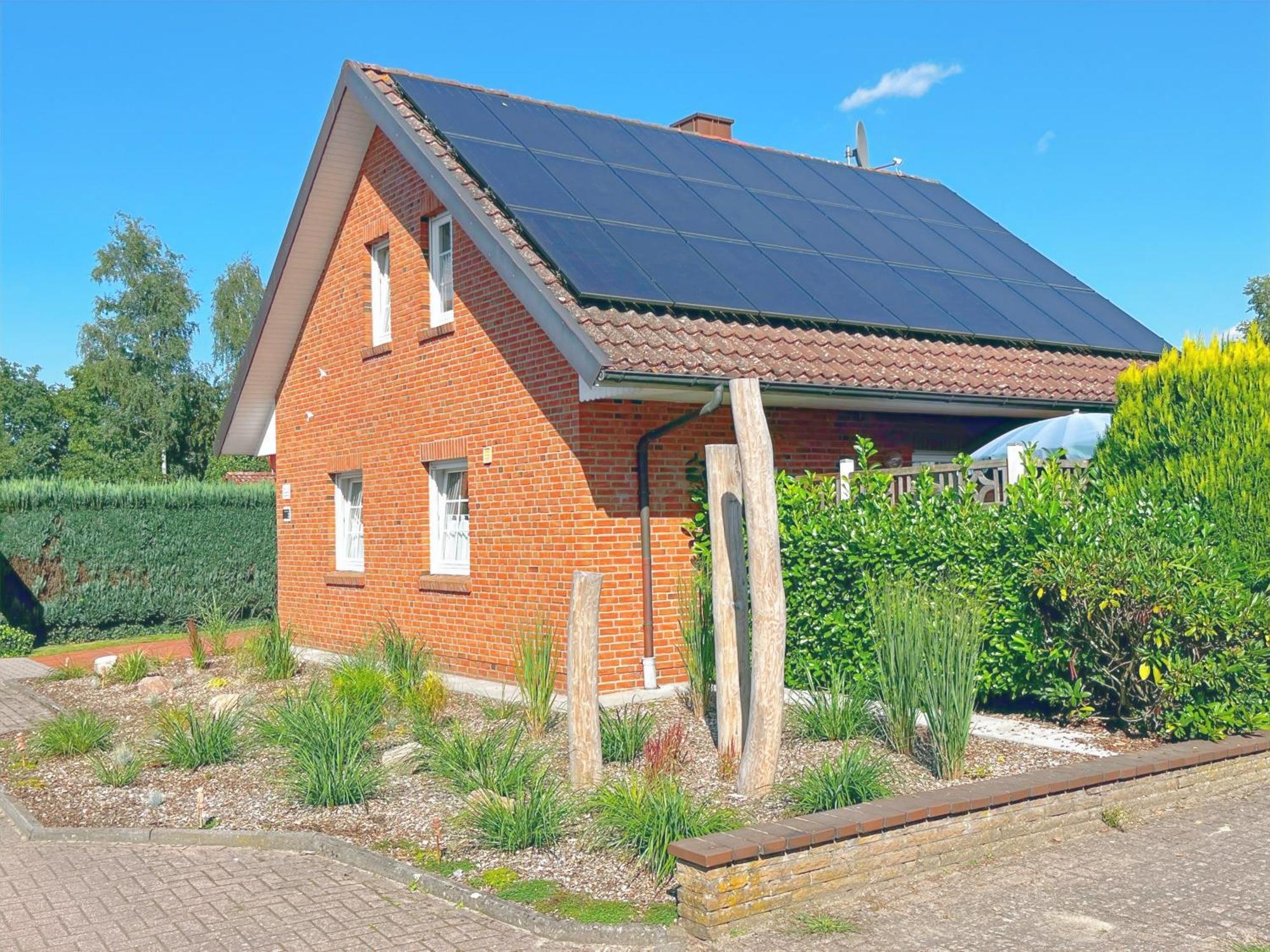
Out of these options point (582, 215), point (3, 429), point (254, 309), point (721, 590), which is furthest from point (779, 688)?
point (3, 429)

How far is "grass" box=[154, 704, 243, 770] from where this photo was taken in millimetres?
8195

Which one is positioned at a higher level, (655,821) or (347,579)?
(347,579)

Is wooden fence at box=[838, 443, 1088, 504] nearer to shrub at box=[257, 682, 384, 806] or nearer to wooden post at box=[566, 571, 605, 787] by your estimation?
wooden post at box=[566, 571, 605, 787]

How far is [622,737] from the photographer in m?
7.38

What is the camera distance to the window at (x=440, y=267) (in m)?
12.8

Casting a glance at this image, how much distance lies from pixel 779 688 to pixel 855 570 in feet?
9.58

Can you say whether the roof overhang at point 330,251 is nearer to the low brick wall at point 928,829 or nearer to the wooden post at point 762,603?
the wooden post at point 762,603

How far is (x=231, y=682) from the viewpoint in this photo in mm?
12492

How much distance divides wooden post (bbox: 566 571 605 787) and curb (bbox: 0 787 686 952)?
53.8 inches

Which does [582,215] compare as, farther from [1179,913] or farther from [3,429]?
[3,429]

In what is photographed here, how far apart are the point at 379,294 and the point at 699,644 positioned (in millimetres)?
7591

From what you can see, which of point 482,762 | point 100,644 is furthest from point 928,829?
point 100,644

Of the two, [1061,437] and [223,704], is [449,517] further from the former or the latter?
[1061,437]

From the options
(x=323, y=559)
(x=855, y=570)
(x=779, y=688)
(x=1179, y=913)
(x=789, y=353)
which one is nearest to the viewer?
(x=1179, y=913)
